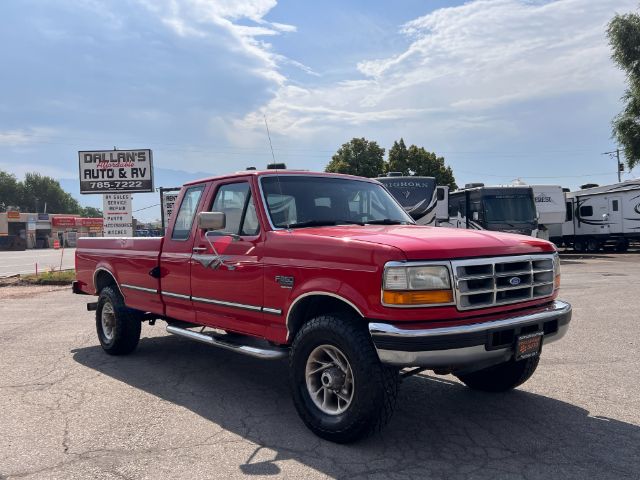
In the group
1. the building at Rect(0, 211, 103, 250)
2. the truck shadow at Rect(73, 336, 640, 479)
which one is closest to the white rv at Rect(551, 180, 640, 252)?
the truck shadow at Rect(73, 336, 640, 479)

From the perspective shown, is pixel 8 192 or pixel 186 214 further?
pixel 8 192

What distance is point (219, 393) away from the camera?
5.41m

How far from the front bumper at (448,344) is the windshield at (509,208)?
18506mm

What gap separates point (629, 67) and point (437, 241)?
28729 millimetres

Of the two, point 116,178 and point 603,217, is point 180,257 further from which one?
point 603,217

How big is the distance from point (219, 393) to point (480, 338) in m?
2.79

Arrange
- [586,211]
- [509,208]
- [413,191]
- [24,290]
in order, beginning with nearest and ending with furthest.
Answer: [24,290] < [413,191] < [509,208] < [586,211]

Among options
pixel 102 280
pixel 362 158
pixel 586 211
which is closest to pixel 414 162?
pixel 362 158

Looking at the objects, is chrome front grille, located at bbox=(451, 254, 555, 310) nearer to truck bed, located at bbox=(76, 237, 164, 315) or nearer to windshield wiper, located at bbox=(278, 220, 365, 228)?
windshield wiper, located at bbox=(278, 220, 365, 228)

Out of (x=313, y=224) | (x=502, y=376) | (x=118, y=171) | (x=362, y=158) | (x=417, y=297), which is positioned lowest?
(x=502, y=376)

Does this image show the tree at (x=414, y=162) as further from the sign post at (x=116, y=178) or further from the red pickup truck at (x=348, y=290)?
the red pickup truck at (x=348, y=290)

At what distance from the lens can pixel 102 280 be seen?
24.7ft

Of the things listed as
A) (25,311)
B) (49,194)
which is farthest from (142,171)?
(49,194)

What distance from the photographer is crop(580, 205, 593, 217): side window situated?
28689mm
